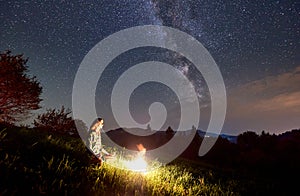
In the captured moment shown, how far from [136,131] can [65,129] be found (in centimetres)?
1981

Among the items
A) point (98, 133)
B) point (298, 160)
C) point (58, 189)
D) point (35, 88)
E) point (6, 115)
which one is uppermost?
point (35, 88)

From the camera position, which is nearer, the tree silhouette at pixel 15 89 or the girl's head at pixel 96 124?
the girl's head at pixel 96 124

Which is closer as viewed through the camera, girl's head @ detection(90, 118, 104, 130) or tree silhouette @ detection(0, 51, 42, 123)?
girl's head @ detection(90, 118, 104, 130)

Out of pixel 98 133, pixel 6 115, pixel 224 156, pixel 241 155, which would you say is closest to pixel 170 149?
pixel 224 156

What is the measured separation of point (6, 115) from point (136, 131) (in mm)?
31281

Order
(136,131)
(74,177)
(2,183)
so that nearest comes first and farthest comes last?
(2,183) → (74,177) → (136,131)

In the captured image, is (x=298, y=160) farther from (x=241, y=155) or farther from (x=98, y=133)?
(x=98, y=133)

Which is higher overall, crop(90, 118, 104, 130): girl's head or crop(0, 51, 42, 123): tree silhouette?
crop(0, 51, 42, 123): tree silhouette

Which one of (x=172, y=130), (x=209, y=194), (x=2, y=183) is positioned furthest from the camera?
(x=172, y=130)

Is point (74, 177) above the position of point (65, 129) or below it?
below

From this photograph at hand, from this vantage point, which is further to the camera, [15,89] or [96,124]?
[15,89]

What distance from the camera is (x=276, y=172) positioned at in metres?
18.9

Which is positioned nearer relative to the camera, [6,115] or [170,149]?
[6,115]

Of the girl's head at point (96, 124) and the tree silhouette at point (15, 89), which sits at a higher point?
the tree silhouette at point (15, 89)
